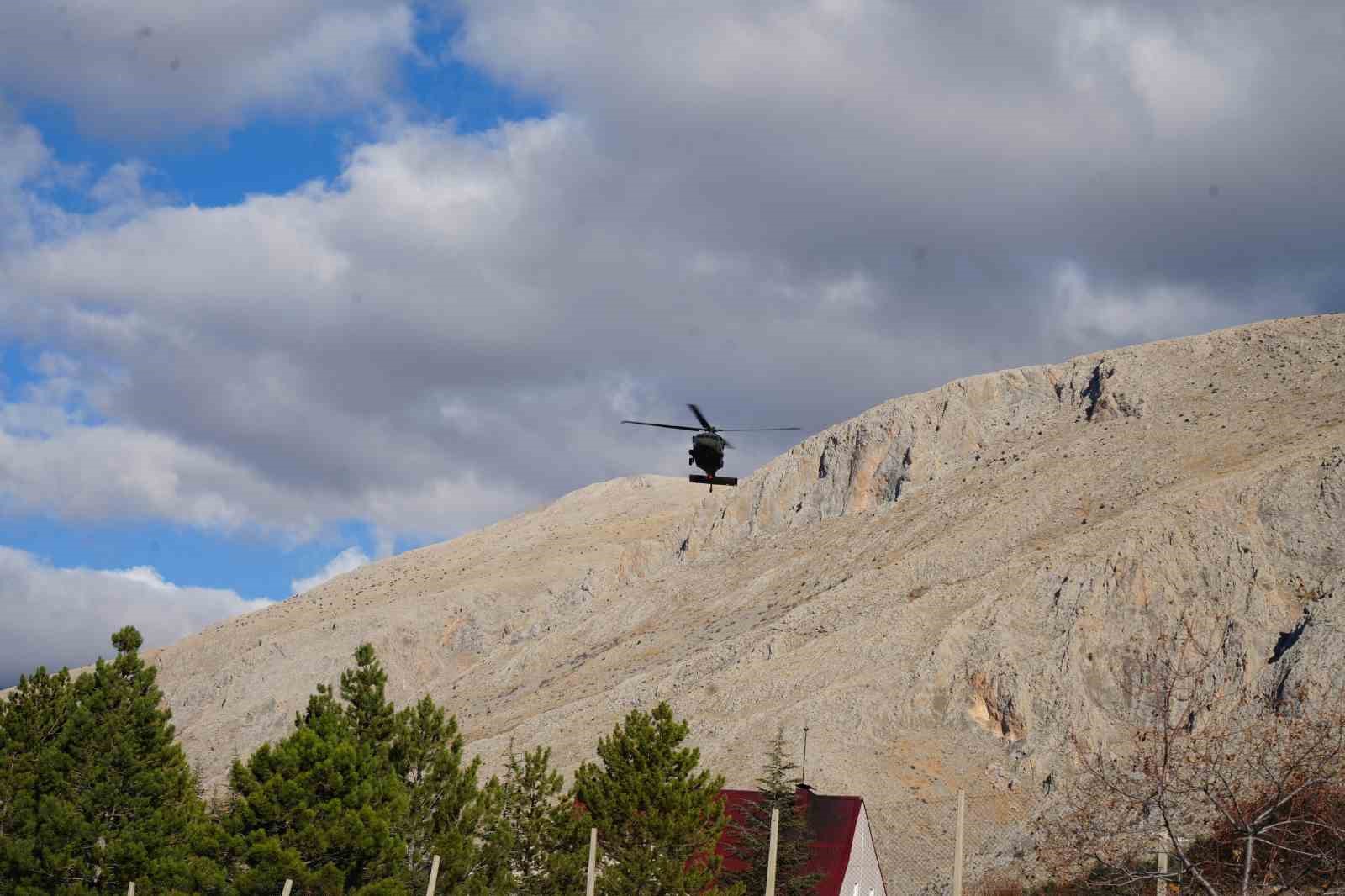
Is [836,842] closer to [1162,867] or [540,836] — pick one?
[540,836]

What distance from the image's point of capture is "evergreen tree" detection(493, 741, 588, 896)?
4100cm

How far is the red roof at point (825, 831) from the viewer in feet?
174

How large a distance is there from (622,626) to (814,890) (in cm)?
7379

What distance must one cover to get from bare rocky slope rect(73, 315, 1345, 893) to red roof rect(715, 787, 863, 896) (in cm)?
1342

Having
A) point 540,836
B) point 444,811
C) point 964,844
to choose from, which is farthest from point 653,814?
point 964,844

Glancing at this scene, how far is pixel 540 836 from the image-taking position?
140 feet

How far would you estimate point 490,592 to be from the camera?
148625 mm

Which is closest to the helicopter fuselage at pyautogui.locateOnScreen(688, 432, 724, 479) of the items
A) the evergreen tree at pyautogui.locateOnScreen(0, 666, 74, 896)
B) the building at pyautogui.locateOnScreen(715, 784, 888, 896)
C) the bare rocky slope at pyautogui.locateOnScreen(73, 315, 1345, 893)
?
the building at pyautogui.locateOnScreen(715, 784, 888, 896)

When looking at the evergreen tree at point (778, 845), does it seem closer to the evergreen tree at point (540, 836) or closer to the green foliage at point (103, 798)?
the evergreen tree at point (540, 836)

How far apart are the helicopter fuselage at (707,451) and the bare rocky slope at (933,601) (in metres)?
33.4

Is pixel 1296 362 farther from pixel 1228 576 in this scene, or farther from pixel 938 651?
pixel 938 651

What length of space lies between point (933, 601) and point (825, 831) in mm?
43808

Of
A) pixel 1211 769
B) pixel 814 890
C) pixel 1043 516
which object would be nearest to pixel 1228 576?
pixel 1043 516

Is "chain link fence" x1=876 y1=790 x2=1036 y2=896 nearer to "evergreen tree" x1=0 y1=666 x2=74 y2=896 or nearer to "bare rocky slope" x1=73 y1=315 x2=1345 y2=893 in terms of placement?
"bare rocky slope" x1=73 y1=315 x2=1345 y2=893
